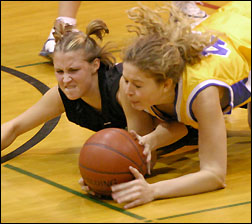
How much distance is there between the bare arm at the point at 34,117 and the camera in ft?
11.1

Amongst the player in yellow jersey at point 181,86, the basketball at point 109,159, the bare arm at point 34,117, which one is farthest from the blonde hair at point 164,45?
the bare arm at point 34,117

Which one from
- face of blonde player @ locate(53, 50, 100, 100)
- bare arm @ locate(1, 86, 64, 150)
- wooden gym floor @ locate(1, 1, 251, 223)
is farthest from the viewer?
bare arm @ locate(1, 86, 64, 150)

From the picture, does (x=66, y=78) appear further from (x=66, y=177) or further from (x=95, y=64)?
(x=66, y=177)

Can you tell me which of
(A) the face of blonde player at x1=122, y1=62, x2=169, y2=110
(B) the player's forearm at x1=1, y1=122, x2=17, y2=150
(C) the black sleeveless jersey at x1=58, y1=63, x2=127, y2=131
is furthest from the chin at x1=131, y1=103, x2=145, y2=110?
(B) the player's forearm at x1=1, y1=122, x2=17, y2=150

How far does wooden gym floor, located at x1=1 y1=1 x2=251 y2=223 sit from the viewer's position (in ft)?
8.96

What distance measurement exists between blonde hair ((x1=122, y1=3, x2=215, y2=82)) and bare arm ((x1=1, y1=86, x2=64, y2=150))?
664mm

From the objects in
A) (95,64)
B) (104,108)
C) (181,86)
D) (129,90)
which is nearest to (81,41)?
(95,64)

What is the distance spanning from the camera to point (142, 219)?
2.68m

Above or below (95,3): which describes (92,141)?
above

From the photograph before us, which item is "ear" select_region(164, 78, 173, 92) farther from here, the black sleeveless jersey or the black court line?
the black court line

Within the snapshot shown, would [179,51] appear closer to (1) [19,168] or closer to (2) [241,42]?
(2) [241,42]

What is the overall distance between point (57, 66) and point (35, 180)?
0.54 meters

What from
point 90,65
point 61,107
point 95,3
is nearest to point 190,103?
point 90,65

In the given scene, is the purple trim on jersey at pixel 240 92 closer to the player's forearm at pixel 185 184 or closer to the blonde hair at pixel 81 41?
the player's forearm at pixel 185 184
